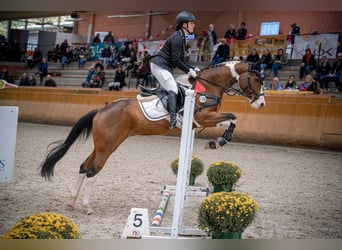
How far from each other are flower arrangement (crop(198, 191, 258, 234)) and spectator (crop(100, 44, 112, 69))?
6819 millimetres

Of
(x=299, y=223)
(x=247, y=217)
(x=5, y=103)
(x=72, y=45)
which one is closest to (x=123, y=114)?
(x=247, y=217)

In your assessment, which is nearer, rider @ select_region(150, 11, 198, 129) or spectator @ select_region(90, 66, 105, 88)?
rider @ select_region(150, 11, 198, 129)

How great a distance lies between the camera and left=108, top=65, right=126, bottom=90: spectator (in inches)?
345

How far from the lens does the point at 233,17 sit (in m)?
11.5

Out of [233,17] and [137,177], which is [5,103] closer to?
[137,177]

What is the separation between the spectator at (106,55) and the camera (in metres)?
9.27

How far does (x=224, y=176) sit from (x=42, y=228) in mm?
2663

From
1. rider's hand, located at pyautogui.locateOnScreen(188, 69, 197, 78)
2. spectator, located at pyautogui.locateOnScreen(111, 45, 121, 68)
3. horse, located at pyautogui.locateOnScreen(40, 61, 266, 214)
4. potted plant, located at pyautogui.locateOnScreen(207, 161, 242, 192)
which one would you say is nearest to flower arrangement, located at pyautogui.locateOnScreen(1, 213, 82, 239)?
horse, located at pyautogui.locateOnScreen(40, 61, 266, 214)

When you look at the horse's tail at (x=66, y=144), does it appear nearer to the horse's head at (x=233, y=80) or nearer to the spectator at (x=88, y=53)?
the horse's head at (x=233, y=80)

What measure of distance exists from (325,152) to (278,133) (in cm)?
92

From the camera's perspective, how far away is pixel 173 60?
12.1 feet

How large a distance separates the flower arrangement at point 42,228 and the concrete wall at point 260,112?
20.6 ft

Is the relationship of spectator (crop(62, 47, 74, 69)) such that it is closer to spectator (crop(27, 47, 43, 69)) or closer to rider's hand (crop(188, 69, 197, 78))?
spectator (crop(27, 47, 43, 69))

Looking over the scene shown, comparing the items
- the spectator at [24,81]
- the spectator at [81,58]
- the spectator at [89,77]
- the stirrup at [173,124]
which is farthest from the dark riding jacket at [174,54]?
the spectator at [81,58]
